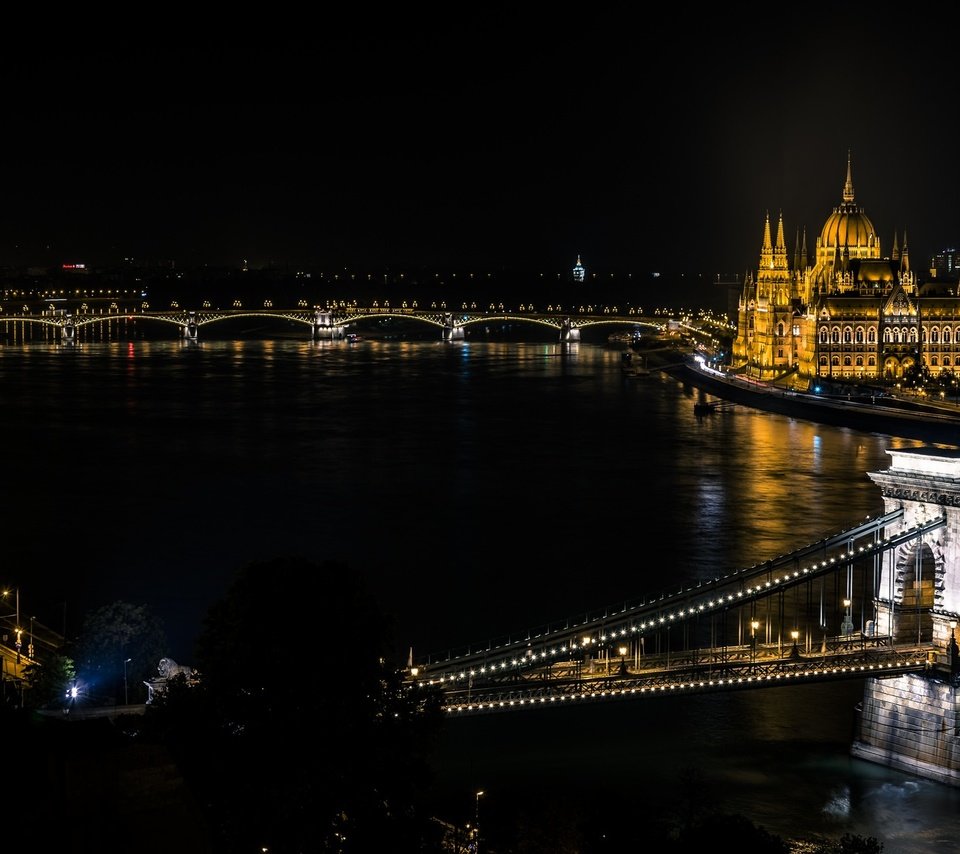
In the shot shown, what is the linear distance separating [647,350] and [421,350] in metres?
13.5

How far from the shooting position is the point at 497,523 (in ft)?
89.1

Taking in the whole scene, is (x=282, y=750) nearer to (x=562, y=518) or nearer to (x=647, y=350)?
(x=562, y=518)

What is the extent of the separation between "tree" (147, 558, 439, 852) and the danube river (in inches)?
5.5

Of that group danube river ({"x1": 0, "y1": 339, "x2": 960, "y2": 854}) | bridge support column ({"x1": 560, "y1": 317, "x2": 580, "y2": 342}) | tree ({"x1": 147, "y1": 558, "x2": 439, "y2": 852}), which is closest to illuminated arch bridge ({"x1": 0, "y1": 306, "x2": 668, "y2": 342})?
bridge support column ({"x1": 560, "y1": 317, "x2": 580, "y2": 342})

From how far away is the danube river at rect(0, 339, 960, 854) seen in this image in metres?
13.0

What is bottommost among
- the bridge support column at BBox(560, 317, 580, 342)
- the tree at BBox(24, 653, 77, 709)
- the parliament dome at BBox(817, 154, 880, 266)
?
the tree at BBox(24, 653, 77, 709)

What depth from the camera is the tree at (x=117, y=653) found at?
14.1 meters

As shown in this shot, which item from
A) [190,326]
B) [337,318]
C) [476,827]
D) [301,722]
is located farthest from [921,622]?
[337,318]

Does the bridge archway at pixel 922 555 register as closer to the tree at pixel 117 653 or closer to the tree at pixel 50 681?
the tree at pixel 117 653

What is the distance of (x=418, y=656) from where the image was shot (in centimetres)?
1698

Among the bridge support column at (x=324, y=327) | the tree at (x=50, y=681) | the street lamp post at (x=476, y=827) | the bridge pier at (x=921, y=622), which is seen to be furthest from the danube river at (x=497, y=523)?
the bridge support column at (x=324, y=327)

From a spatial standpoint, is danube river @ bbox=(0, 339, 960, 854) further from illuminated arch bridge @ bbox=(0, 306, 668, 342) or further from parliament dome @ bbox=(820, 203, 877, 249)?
illuminated arch bridge @ bbox=(0, 306, 668, 342)

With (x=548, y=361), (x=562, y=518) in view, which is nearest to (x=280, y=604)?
(x=562, y=518)

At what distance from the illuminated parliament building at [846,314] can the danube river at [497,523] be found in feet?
23.0
